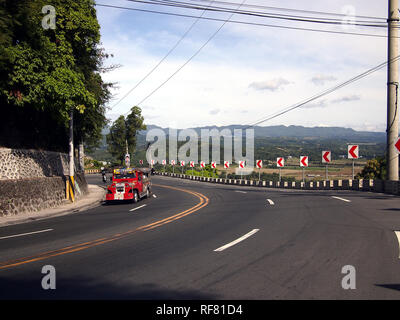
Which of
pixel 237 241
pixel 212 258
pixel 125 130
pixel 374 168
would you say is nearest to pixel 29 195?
pixel 237 241

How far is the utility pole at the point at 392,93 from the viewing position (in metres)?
23.2

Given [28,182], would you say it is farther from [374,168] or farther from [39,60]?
[374,168]

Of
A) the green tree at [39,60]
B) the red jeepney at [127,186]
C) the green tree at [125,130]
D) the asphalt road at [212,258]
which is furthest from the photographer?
the green tree at [125,130]

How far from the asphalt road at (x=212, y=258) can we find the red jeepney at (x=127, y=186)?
27.8 feet

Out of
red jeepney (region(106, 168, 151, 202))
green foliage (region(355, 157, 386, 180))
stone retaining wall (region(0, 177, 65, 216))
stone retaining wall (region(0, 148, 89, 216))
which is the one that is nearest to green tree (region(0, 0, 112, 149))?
stone retaining wall (region(0, 148, 89, 216))

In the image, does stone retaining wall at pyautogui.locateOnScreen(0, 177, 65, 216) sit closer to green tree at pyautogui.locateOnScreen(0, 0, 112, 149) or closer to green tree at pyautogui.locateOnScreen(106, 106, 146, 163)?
green tree at pyautogui.locateOnScreen(0, 0, 112, 149)

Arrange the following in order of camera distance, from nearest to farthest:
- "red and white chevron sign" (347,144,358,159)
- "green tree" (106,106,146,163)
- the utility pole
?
the utility pole
"red and white chevron sign" (347,144,358,159)
"green tree" (106,106,146,163)

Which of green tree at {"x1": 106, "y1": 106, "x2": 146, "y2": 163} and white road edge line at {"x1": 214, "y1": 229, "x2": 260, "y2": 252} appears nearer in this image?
→ white road edge line at {"x1": 214, "y1": 229, "x2": 260, "y2": 252}

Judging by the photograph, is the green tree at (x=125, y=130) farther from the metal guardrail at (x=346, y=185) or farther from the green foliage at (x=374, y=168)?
the green foliage at (x=374, y=168)

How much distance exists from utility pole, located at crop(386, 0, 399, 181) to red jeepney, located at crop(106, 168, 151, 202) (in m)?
15.9

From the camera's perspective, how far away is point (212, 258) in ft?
24.7

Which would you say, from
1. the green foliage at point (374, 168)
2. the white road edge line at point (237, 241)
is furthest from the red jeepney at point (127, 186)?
the green foliage at point (374, 168)

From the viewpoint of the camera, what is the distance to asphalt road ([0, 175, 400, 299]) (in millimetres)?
5590
